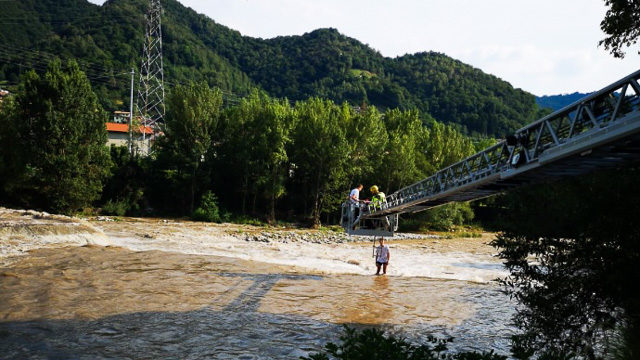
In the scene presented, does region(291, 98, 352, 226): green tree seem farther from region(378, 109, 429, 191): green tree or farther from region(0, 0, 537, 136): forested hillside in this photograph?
region(0, 0, 537, 136): forested hillside

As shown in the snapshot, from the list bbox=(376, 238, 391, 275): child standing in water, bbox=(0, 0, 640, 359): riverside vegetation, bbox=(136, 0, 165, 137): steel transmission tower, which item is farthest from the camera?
bbox=(136, 0, 165, 137): steel transmission tower

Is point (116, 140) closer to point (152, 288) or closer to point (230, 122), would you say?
point (230, 122)

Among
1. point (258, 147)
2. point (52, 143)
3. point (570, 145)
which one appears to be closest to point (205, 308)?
point (570, 145)

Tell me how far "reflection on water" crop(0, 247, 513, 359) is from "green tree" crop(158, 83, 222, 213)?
79.5ft

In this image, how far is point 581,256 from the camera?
8109 millimetres

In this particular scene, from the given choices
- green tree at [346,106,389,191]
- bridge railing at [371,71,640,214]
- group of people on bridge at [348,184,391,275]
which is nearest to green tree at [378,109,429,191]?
green tree at [346,106,389,191]

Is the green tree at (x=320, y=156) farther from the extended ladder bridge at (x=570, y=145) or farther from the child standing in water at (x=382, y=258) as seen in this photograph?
the extended ladder bridge at (x=570, y=145)

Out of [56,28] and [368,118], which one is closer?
[368,118]

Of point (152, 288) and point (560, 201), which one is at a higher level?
point (560, 201)

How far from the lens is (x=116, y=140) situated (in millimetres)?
66938

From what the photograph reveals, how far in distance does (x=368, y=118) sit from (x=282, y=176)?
12.7 meters

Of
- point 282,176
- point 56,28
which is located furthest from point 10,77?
point 282,176

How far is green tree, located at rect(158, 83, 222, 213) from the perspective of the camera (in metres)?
44.2

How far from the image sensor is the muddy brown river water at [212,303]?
10078 millimetres
